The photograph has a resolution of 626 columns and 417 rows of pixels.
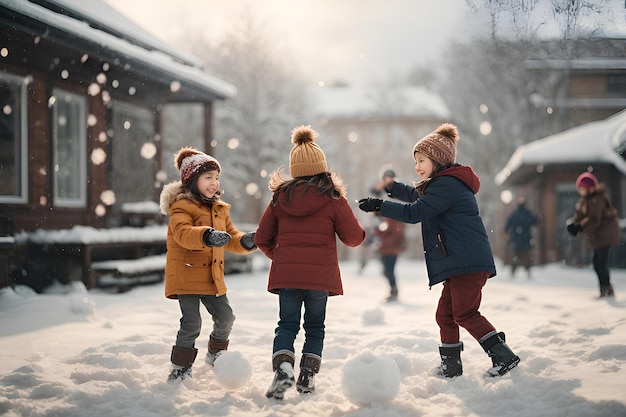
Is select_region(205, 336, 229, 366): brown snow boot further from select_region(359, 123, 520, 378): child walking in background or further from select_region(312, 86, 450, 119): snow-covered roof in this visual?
select_region(312, 86, 450, 119): snow-covered roof

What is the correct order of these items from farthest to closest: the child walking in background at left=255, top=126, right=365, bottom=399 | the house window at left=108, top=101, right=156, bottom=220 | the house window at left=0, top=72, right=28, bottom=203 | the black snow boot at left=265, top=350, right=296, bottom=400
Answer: the house window at left=108, top=101, right=156, bottom=220 < the house window at left=0, top=72, right=28, bottom=203 < the child walking in background at left=255, top=126, right=365, bottom=399 < the black snow boot at left=265, top=350, right=296, bottom=400

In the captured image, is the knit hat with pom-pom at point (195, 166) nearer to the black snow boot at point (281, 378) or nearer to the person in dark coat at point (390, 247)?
the black snow boot at point (281, 378)

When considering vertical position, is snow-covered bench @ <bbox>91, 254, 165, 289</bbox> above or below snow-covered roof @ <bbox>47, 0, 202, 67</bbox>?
below

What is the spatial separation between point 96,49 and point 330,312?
4.70m

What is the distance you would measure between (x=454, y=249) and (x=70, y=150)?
25.4 feet

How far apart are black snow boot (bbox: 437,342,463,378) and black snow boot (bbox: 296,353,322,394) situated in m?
0.87

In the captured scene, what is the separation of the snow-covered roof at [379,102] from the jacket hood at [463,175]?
31180 millimetres

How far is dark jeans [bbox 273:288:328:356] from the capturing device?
3.80 m

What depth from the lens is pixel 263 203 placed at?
23.0 metres

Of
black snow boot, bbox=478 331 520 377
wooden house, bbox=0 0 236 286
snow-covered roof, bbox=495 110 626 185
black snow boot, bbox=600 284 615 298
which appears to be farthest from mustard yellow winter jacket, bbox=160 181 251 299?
snow-covered roof, bbox=495 110 626 185

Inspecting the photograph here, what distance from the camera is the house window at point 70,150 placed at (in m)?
9.54

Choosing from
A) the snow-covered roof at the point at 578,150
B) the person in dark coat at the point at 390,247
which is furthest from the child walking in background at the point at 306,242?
the snow-covered roof at the point at 578,150

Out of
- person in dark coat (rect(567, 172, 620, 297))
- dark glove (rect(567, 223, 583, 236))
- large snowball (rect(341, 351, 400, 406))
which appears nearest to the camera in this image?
large snowball (rect(341, 351, 400, 406))

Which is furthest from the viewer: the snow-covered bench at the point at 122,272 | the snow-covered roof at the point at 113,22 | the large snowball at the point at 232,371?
the snow-covered roof at the point at 113,22
